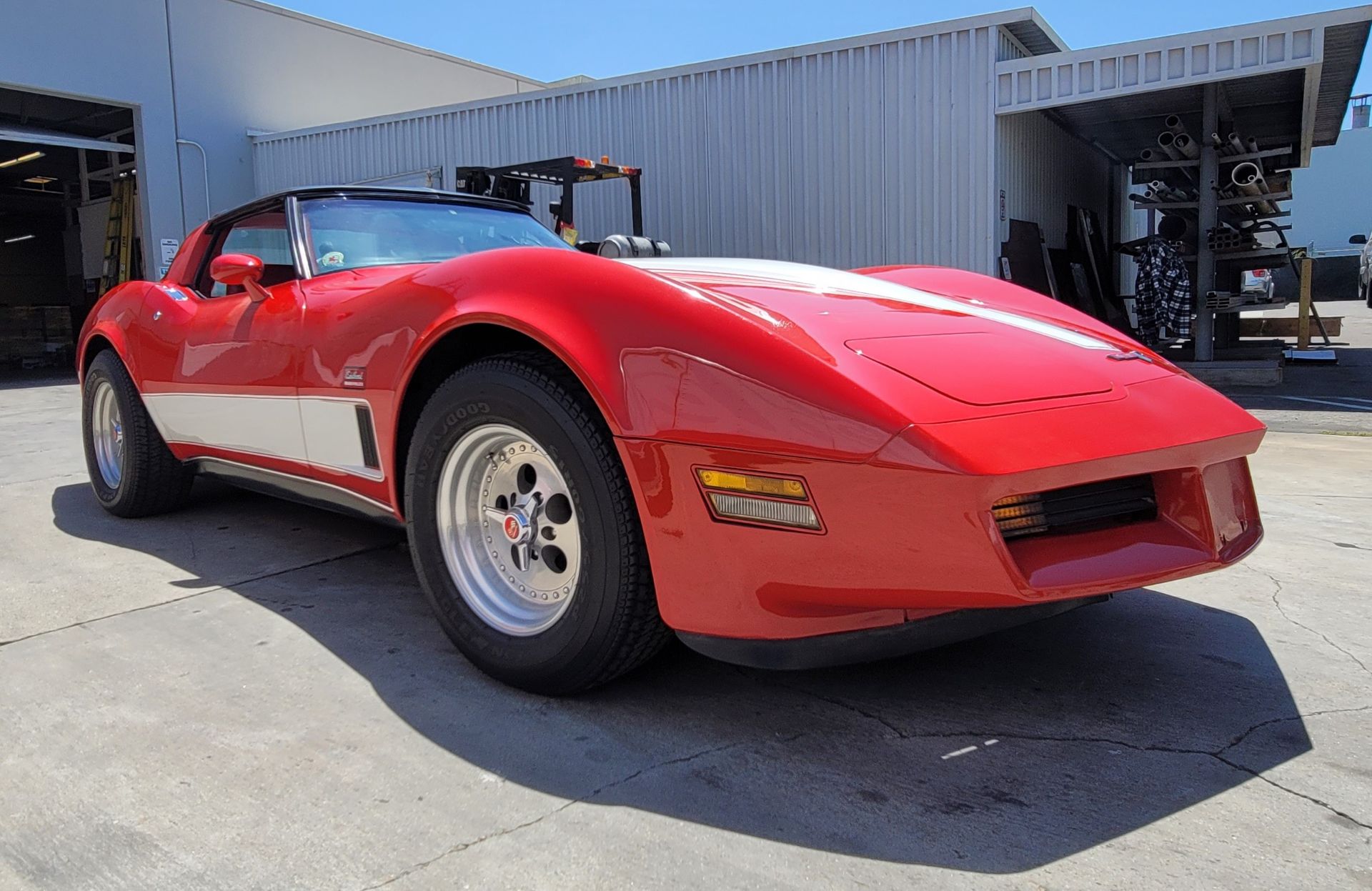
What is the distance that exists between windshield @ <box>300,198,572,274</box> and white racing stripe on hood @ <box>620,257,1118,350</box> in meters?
0.73

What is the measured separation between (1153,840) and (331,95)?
18.2 metres

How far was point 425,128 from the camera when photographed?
13.4 metres

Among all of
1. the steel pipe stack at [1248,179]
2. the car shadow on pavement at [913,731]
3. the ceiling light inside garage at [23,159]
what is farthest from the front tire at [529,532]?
the ceiling light inside garage at [23,159]

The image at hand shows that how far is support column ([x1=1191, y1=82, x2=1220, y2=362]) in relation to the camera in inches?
386

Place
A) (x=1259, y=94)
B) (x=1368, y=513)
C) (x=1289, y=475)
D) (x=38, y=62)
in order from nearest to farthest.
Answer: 1. (x=1368, y=513)
2. (x=1289, y=475)
3. (x=1259, y=94)
4. (x=38, y=62)

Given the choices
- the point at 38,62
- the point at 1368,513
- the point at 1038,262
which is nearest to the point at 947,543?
the point at 1368,513

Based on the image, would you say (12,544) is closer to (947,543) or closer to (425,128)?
(947,543)

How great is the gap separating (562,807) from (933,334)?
4.11ft

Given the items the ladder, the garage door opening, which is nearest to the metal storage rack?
the garage door opening

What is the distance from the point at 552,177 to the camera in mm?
9766

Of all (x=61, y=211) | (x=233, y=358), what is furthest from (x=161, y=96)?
(x=233, y=358)

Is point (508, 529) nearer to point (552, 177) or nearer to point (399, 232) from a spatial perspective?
point (399, 232)

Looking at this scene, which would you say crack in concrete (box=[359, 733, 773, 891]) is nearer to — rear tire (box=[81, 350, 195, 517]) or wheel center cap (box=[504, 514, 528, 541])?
wheel center cap (box=[504, 514, 528, 541])

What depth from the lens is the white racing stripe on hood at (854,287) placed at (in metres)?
2.35
